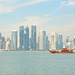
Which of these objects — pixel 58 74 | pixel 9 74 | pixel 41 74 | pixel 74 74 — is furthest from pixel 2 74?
pixel 74 74

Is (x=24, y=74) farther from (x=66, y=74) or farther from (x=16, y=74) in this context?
(x=66, y=74)

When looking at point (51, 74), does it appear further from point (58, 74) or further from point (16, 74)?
point (16, 74)

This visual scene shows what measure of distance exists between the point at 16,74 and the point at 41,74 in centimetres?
814

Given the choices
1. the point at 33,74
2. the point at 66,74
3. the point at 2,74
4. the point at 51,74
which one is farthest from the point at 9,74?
the point at 66,74

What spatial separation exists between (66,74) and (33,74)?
1077cm

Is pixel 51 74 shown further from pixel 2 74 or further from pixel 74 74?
pixel 2 74

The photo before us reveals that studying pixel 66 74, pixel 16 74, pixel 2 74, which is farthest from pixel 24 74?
pixel 66 74

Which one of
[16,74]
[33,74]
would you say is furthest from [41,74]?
[16,74]

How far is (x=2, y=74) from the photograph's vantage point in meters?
66.4

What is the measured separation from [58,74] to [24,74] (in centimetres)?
1110

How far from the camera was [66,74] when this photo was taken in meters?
66.5

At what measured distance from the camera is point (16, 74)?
66.3m

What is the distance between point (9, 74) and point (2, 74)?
7.42ft

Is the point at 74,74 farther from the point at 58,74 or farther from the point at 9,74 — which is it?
the point at 9,74
